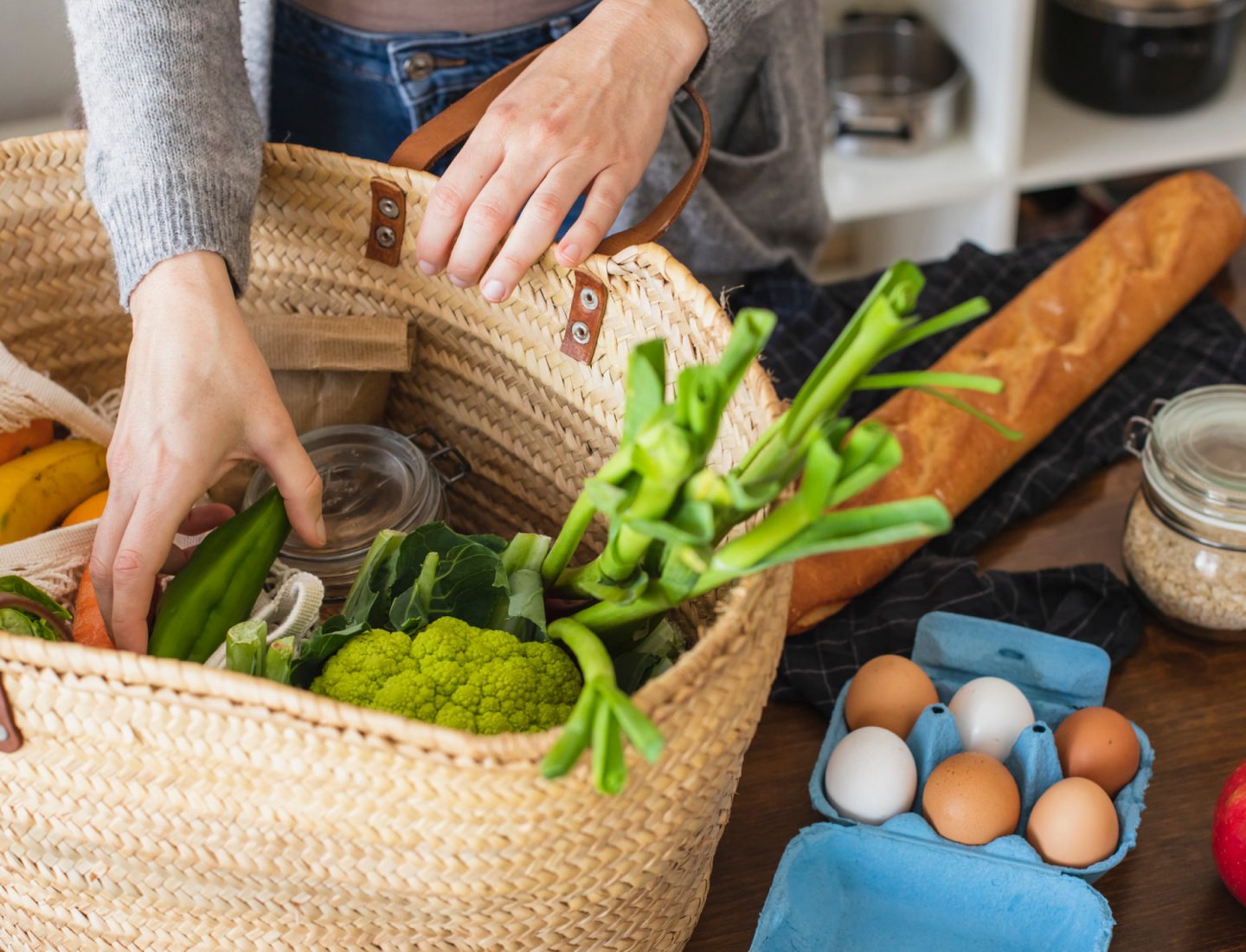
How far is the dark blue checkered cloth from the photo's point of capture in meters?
0.85

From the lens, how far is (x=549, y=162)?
0.76 metres

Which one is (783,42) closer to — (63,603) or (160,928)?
(63,603)

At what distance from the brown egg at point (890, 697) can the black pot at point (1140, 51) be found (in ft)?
4.63

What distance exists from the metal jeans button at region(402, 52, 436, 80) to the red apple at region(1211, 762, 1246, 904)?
0.77m

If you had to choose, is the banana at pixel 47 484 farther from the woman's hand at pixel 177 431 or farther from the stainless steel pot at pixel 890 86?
the stainless steel pot at pixel 890 86

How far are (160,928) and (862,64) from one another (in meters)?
1.93

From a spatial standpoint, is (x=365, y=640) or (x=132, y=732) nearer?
(x=132, y=732)

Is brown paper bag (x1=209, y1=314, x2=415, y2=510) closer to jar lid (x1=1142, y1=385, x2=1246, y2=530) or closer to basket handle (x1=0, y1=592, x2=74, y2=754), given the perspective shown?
basket handle (x1=0, y1=592, x2=74, y2=754)

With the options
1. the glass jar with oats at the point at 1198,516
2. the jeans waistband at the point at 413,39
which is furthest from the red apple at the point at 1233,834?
the jeans waistband at the point at 413,39

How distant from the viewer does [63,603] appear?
0.80 metres

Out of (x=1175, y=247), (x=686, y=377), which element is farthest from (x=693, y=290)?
(x=1175, y=247)

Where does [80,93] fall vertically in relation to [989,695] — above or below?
above

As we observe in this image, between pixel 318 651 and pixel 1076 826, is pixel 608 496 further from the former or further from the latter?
pixel 1076 826

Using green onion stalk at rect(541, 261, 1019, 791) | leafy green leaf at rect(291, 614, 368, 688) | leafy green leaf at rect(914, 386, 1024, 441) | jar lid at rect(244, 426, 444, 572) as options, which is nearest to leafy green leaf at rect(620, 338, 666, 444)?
green onion stalk at rect(541, 261, 1019, 791)
